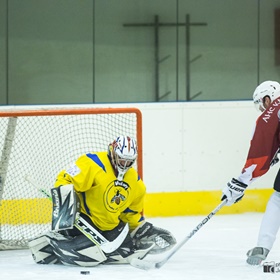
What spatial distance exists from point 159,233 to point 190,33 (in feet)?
8.64

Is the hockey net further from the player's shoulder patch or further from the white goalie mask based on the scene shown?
the white goalie mask

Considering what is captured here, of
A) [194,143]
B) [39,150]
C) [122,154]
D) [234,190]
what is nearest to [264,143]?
[234,190]

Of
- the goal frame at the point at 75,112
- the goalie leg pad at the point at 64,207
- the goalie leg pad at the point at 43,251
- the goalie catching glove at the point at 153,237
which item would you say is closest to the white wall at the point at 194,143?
the goal frame at the point at 75,112

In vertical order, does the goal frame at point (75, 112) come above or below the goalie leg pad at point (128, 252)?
above

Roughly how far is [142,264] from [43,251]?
566 mm

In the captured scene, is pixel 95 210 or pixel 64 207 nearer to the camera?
pixel 64 207

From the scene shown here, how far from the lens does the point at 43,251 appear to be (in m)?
6.03

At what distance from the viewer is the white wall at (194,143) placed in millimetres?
8062

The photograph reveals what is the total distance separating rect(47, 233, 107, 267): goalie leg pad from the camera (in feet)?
19.4

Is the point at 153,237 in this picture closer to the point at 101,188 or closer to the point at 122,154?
the point at 101,188

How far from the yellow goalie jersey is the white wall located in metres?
1.98

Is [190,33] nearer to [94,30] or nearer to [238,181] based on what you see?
[94,30]

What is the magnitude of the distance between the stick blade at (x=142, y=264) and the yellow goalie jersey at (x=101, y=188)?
9.7 inches

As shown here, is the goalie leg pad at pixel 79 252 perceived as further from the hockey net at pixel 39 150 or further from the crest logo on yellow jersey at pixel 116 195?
the hockey net at pixel 39 150
